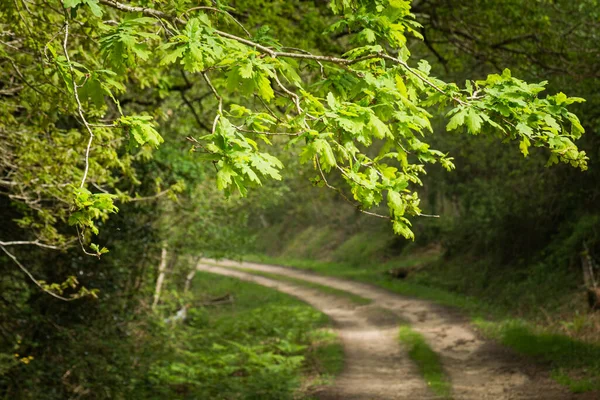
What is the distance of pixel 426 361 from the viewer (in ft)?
49.1

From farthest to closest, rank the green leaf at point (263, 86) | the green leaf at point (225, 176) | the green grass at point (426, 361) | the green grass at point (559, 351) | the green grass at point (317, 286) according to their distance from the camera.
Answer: the green grass at point (317, 286), the green grass at point (426, 361), the green grass at point (559, 351), the green leaf at point (263, 86), the green leaf at point (225, 176)

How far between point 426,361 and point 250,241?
10.5 m

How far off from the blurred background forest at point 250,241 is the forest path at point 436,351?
61.5 inches

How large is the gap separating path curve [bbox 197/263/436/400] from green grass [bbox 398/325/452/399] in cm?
19

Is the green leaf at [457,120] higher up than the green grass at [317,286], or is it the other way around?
the green leaf at [457,120]

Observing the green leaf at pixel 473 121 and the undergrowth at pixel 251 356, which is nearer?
the green leaf at pixel 473 121

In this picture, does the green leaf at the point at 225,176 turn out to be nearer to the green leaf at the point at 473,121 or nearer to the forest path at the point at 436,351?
the green leaf at the point at 473,121

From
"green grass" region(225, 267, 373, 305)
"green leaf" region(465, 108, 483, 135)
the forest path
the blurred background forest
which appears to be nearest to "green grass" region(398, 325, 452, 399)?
the forest path

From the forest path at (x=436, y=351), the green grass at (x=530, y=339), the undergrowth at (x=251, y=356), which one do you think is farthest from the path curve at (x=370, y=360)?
the green grass at (x=530, y=339)

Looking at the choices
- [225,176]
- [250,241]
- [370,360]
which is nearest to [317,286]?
[250,241]

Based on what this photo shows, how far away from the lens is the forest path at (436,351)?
40.1 ft

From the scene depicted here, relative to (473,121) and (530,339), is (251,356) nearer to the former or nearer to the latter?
(530,339)

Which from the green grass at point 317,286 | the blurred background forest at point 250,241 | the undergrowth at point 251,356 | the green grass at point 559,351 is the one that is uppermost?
the blurred background forest at point 250,241

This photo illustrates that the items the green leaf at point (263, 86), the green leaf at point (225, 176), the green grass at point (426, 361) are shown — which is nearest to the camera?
the green leaf at point (225, 176)
